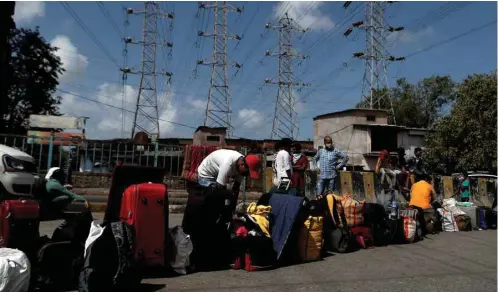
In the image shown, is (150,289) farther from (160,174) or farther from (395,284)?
(395,284)

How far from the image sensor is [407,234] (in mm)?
7750

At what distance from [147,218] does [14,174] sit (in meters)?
1.53

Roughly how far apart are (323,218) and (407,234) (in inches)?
87.3

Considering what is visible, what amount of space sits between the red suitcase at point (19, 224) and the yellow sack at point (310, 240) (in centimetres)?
337

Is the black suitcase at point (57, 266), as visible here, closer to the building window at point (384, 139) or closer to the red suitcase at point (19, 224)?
the red suitcase at point (19, 224)

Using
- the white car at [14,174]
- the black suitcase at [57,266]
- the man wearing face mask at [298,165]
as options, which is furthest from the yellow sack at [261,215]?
the white car at [14,174]

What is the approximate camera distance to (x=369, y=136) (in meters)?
43.1

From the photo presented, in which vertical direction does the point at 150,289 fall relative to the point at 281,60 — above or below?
below

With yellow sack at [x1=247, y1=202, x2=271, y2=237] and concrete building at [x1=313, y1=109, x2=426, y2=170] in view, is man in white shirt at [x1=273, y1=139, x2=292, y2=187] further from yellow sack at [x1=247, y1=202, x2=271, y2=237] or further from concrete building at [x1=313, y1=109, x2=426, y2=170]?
concrete building at [x1=313, y1=109, x2=426, y2=170]

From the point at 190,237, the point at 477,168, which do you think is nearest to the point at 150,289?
the point at 190,237

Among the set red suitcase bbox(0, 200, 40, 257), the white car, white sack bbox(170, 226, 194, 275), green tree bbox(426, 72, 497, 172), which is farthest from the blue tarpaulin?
green tree bbox(426, 72, 497, 172)

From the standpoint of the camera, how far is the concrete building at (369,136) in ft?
140

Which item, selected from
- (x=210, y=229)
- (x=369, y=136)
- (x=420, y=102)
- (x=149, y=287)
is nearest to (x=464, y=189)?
(x=210, y=229)

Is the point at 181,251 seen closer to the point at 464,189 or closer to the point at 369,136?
the point at 464,189
